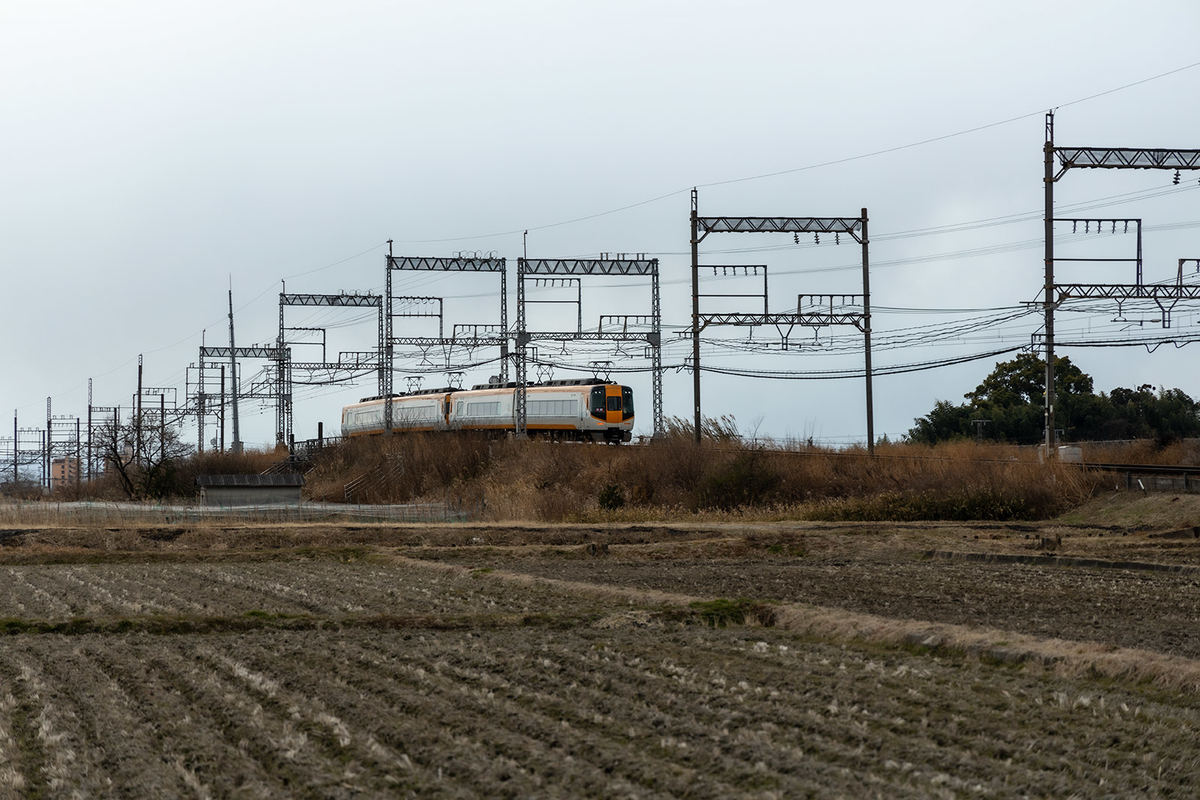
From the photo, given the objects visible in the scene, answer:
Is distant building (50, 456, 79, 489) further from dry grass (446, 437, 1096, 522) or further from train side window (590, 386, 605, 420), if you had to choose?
dry grass (446, 437, 1096, 522)

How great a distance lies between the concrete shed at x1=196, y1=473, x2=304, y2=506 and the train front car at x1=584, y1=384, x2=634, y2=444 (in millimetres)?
12783

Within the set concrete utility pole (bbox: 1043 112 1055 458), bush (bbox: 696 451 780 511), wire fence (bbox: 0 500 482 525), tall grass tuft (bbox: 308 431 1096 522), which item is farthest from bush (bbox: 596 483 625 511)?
concrete utility pole (bbox: 1043 112 1055 458)

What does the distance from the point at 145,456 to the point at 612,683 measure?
48.2 meters

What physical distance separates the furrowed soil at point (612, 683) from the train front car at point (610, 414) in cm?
3144

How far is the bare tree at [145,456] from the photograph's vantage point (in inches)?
1945

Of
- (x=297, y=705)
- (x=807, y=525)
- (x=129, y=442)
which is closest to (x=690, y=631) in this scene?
(x=297, y=705)

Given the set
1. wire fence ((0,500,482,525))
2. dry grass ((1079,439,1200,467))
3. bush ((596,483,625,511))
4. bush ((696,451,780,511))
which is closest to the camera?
wire fence ((0,500,482,525))

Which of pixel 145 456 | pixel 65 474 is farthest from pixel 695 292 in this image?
pixel 65 474

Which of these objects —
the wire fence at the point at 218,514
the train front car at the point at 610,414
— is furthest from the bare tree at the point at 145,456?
the train front car at the point at 610,414

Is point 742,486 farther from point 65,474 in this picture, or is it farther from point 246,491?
point 65,474

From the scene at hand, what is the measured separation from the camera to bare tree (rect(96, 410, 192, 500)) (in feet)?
162

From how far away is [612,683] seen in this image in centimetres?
974

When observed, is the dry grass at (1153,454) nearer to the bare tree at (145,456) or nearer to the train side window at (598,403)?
the train side window at (598,403)

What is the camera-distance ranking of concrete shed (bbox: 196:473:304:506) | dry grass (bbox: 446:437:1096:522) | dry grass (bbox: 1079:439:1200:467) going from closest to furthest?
dry grass (bbox: 446:437:1096:522) → dry grass (bbox: 1079:439:1200:467) → concrete shed (bbox: 196:473:304:506)
